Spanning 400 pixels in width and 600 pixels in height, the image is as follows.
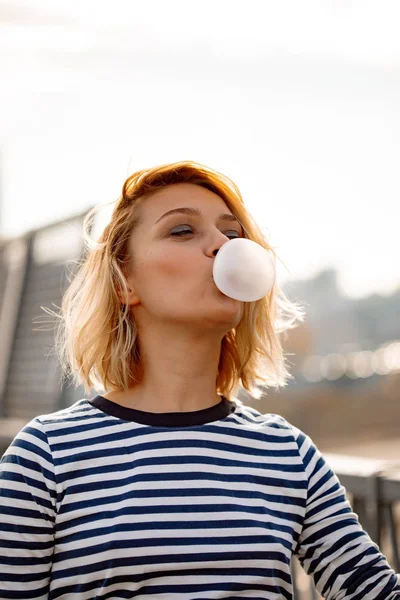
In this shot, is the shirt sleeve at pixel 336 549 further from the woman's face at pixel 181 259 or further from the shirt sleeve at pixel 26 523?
the shirt sleeve at pixel 26 523

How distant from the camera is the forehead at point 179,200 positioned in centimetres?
176

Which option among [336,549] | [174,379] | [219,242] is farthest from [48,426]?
[336,549]

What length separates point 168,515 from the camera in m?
1.48

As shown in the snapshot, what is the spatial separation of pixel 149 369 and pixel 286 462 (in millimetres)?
396

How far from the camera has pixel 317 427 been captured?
105ft

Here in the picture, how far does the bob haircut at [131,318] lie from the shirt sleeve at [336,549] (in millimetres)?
327

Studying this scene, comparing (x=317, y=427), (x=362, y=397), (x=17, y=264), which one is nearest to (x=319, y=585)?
(x=17, y=264)

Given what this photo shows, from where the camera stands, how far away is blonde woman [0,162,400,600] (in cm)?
144

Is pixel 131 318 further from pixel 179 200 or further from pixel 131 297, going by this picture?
pixel 179 200

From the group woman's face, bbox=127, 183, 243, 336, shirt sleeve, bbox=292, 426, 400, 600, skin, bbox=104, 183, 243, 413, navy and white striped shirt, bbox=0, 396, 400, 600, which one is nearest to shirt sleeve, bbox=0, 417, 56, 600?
navy and white striped shirt, bbox=0, 396, 400, 600

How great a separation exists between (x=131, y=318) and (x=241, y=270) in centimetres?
40

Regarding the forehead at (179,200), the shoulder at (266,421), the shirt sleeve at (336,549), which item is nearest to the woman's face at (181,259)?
the forehead at (179,200)

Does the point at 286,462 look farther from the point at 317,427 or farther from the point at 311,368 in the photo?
the point at 311,368

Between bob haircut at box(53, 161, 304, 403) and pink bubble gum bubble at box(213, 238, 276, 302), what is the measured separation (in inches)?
12.0
